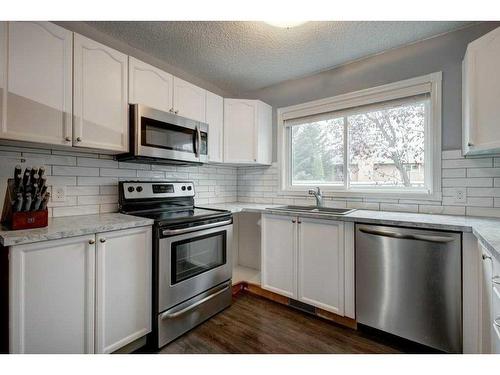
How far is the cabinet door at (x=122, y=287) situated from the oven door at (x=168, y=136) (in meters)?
0.67

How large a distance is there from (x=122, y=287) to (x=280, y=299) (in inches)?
56.4

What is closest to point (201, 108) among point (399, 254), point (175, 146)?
point (175, 146)

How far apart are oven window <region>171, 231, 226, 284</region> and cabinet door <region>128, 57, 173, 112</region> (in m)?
1.16

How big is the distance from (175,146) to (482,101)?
222cm

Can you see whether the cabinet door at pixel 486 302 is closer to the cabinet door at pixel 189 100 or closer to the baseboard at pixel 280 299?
the baseboard at pixel 280 299

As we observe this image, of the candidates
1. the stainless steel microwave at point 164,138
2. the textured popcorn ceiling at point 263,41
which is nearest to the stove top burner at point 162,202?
the stainless steel microwave at point 164,138

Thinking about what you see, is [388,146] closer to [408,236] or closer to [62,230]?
[408,236]

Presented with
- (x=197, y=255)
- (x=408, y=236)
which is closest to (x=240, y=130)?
(x=197, y=255)

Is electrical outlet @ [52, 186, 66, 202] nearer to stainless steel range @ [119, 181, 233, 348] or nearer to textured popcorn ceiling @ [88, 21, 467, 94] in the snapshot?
stainless steel range @ [119, 181, 233, 348]

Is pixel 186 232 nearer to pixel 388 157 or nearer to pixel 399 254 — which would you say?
pixel 399 254

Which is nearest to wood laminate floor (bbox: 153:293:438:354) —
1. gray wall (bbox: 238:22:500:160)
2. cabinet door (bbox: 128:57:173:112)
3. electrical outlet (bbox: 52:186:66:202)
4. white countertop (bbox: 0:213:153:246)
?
white countertop (bbox: 0:213:153:246)

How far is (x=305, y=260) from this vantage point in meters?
2.09

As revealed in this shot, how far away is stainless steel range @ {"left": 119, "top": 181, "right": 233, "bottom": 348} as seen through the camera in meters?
1.65

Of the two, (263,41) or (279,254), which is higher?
(263,41)
